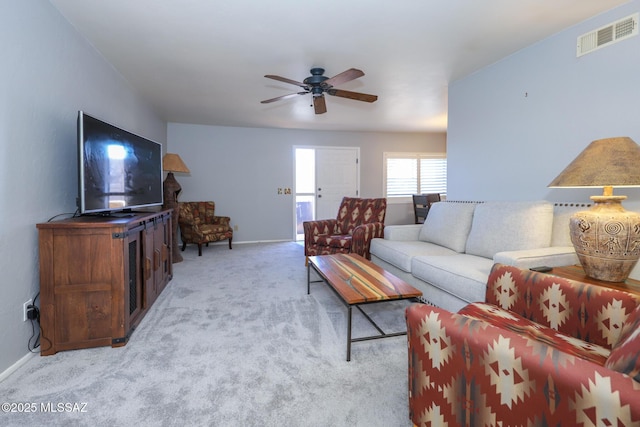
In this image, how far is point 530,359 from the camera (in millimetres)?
794

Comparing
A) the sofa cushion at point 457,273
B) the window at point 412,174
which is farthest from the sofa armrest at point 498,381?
the window at point 412,174

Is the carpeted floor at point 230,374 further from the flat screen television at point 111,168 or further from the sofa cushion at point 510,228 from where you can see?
the flat screen television at point 111,168

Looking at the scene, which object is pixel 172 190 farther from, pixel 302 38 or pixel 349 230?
pixel 302 38

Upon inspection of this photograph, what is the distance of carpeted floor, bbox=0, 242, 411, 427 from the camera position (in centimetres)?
135

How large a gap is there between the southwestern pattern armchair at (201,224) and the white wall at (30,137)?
244 centimetres

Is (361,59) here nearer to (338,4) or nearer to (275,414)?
(338,4)

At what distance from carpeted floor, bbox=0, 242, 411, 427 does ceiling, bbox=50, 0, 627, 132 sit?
2.25 metres

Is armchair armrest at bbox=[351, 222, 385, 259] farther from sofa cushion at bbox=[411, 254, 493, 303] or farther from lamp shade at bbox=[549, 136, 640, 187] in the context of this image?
lamp shade at bbox=[549, 136, 640, 187]

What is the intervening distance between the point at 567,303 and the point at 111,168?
2979 millimetres

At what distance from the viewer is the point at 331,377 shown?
1.63 m

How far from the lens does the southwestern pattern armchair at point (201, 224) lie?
4766mm

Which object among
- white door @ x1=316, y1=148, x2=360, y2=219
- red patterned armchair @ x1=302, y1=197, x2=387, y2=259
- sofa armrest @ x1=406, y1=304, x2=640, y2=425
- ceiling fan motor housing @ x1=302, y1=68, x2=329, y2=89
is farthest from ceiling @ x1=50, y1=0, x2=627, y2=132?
white door @ x1=316, y1=148, x2=360, y2=219

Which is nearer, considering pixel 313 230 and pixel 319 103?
pixel 319 103

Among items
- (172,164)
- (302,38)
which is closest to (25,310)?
(302,38)
